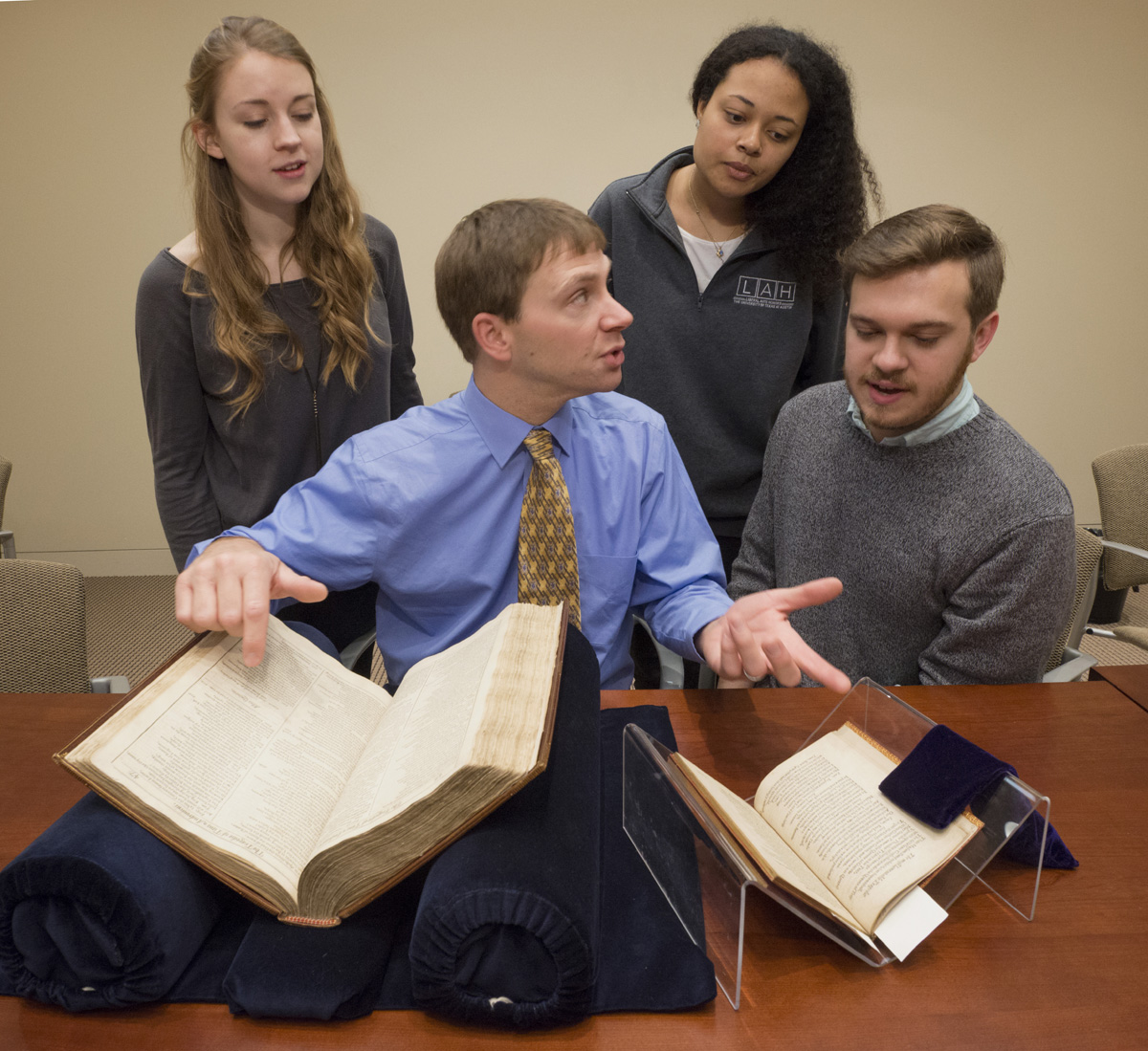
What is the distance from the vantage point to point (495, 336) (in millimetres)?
1528

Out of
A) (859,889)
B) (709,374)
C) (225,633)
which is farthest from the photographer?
(709,374)

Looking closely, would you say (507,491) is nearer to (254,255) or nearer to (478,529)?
(478,529)

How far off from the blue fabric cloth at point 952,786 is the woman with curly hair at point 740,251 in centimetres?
125

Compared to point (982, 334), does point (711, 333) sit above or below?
below

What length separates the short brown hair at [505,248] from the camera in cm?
149

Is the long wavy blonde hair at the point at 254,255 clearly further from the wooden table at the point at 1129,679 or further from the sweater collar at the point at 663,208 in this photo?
the wooden table at the point at 1129,679

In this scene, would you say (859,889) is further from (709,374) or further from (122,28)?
(122,28)

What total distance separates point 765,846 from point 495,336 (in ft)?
3.13

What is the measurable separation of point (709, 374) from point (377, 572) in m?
1.00

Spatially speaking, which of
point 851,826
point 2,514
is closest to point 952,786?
point 851,826

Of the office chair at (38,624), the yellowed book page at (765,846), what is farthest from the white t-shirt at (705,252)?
the office chair at (38,624)

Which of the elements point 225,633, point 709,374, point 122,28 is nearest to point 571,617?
point 225,633

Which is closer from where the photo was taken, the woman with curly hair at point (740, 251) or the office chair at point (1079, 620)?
the office chair at point (1079, 620)

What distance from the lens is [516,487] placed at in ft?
5.09
